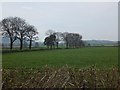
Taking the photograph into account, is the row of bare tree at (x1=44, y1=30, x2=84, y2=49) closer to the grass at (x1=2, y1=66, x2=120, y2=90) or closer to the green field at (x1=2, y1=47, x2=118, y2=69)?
the green field at (x1=2, y1=47, x2=118, y2=69)

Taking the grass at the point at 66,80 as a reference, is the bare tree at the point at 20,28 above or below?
above

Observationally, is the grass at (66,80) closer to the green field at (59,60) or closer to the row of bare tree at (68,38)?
the green field at (59,60)

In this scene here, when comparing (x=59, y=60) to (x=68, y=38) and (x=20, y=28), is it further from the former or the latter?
(x=68, y=38)

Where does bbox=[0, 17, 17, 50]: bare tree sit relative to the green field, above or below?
above

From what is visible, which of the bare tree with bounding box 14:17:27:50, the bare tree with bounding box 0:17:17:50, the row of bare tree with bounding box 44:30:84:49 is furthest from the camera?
the row of bare tree with bounding box 44:30:84:49

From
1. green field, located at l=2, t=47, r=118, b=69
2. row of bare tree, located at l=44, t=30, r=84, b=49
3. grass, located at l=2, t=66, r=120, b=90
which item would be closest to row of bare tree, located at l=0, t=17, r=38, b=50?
row of bare tree, located at l=44, t=30, r=84, b=49

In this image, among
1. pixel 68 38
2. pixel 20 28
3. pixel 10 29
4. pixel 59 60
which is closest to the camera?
pixel 59 60

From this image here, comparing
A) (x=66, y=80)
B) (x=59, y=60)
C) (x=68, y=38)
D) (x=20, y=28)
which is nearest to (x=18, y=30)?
(x=20, y=28)

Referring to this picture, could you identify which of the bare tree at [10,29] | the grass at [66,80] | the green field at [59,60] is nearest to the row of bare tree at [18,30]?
the bare tree at [10,29]

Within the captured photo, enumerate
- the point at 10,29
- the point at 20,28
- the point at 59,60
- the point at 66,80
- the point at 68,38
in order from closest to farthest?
the point at 66,80, the point at 59,60, the point at 10,29, the point at 20,28, the point at 68,38

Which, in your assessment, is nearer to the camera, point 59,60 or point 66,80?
point 66,80

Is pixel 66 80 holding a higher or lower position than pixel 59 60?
higher

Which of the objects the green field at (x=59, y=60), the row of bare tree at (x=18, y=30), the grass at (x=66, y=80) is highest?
the row of bare tree at (x=18, y=30)

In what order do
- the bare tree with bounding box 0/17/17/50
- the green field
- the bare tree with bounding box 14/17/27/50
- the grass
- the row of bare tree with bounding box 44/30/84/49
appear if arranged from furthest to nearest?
the row of bare tree with bounding box 44/30/84/49 → the bare tree with bounding box 14/17/27/50 → the bare tree with bounding box 0/17/17/50 → the green field → the grass
